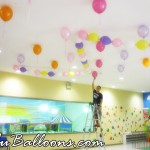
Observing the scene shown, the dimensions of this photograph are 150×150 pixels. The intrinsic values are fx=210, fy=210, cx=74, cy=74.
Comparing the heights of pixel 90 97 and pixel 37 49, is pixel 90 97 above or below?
below

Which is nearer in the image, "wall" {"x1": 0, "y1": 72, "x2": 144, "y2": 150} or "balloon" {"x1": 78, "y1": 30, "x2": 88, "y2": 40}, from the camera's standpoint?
"balloon" {"x1": 78, "y1": 30, "x2": 88, "y2": 40}

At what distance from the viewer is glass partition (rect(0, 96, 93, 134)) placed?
721cm

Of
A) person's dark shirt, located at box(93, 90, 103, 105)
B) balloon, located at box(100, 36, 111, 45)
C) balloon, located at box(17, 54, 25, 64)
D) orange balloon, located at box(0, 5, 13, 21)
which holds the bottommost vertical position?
person's dark shirt, located at box(93, 90, 103, 105)

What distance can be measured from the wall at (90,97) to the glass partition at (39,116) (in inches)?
12.2

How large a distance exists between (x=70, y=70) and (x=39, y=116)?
2.45 meters

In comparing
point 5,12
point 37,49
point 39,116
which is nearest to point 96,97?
point 37,49

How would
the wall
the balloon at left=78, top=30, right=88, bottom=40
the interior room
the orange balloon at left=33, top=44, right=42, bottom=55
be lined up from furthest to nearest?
the wall
the orange balloon at left=33, top=44, right=42, bottom=55
the balloon at left=78, top=30, right=88, bottom=40
the interior room

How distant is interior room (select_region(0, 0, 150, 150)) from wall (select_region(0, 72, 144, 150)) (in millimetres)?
34

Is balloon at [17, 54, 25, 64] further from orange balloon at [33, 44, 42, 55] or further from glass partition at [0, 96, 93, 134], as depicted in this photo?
glass partition at [0, 96, 93, 134]

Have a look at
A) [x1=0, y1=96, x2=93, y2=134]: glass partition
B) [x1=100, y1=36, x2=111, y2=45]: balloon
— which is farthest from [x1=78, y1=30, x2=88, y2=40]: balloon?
[x1=0, y1=96, x2=93, y2=134]: glass partition

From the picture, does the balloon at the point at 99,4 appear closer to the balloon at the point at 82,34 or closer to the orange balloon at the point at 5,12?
the balloon at the point at 82,34

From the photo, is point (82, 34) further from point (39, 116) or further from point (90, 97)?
point (90, 97)

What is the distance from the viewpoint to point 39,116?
799 cm

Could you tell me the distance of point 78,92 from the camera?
348 inches
